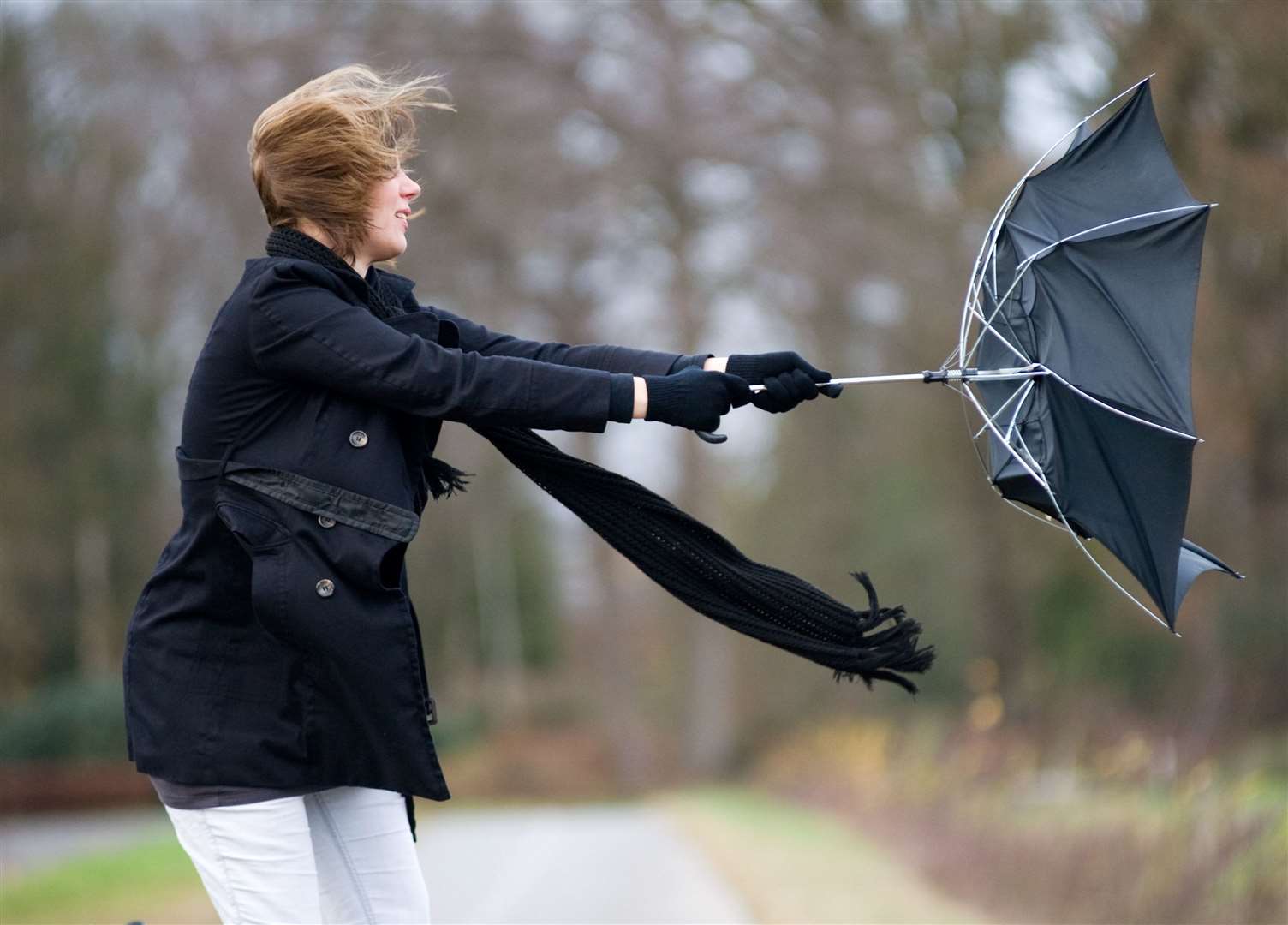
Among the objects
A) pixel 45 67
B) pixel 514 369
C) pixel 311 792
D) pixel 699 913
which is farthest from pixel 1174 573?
pixel 45 67

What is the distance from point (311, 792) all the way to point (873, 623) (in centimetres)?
134

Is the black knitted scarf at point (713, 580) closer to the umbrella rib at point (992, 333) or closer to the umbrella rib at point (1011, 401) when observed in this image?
the umbrella rib at point (1011, 401)

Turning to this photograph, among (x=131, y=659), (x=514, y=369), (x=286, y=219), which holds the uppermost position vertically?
(x=286, y=219)

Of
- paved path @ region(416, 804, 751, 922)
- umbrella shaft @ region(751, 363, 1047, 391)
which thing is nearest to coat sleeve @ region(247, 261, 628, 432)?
umbrella shaft @ region(751, 363, 1047, 391)

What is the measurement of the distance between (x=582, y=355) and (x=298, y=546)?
1.03 m

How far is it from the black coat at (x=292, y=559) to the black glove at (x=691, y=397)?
0.39 meters

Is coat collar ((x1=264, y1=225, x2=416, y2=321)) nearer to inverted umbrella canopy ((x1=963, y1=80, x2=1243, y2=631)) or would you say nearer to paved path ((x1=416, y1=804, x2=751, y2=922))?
inverted umbrella canopy ((x1=963, y1=80, x2=1243, y2=631))

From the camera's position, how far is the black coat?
2924 mm

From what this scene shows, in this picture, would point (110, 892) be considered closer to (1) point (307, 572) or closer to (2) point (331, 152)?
(1) point (307, 572)

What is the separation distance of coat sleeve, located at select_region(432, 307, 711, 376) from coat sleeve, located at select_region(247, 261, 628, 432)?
50 centimetres

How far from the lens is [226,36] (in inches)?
731

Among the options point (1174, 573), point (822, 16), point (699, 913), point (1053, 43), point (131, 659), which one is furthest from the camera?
point (822, 16)

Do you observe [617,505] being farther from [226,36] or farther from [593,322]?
[593,322]

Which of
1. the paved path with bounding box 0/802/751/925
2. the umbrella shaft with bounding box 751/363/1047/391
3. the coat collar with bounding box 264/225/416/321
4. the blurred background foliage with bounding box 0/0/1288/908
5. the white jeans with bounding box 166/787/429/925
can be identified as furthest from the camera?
the blurred background foliage with bounding box 0/0/1288/908
